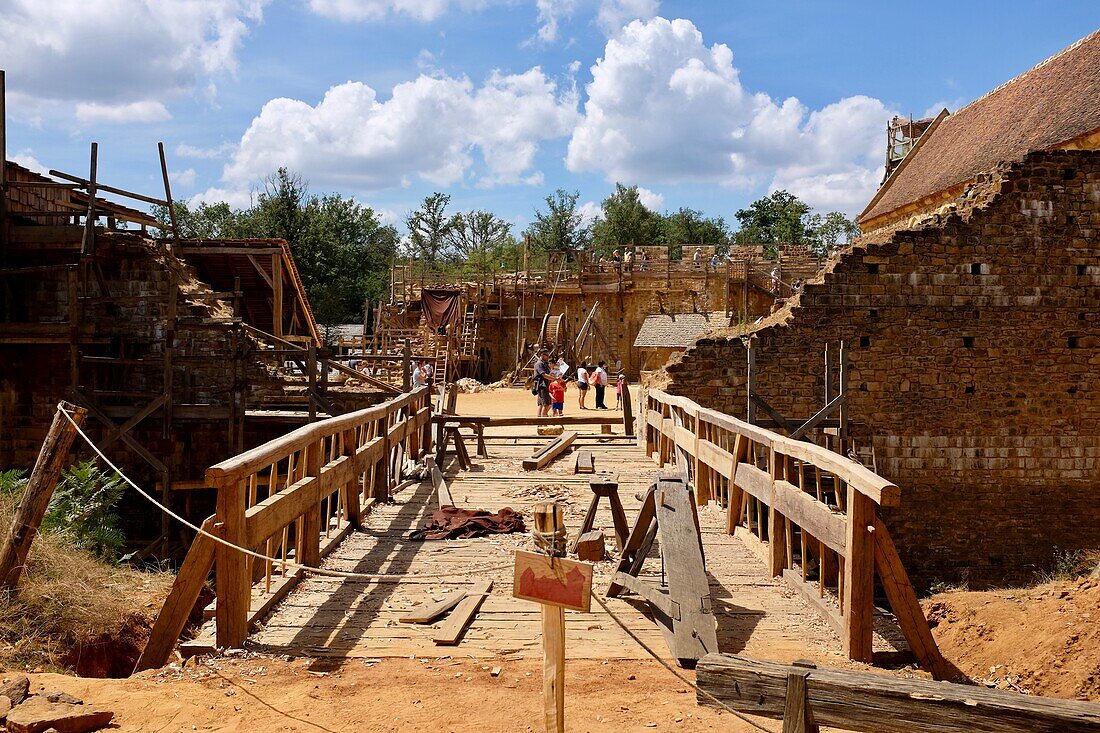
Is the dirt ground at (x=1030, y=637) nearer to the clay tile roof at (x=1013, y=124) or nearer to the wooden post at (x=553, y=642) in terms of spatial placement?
the wooden post at (x=553, y=642)

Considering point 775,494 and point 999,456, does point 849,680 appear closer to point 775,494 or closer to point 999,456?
point 775,494

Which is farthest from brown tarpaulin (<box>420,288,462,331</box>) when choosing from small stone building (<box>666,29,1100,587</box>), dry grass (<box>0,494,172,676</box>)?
dry grass (<box>0,494,172,676</box>)

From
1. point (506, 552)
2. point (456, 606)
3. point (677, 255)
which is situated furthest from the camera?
point (677, 255)

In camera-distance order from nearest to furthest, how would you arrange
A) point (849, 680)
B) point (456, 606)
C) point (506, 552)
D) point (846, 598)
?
point (849, 680) → point (846, 598) → point (456, 606) → point (506, 552)

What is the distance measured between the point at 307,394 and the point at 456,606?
11140mm

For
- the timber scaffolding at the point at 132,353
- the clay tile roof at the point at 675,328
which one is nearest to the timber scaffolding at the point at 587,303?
the clay tile roof at the point at 675,328

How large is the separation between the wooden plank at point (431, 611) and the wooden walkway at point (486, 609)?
53 millimetres

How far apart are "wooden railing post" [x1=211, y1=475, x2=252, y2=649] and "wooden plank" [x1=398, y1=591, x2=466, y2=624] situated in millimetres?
1014

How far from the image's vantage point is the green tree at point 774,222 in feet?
226

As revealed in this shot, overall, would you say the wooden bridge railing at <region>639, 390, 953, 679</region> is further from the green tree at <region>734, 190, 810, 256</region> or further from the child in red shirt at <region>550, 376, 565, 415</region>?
the green tree at <region>734, 190, 810, 256</region>

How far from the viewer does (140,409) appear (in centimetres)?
1491

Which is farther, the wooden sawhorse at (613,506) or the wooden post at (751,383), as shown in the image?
the wooden post at (751,383)

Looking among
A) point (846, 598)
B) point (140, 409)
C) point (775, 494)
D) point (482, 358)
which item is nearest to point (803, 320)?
point (775, 494)

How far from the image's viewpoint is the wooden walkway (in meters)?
4.94
